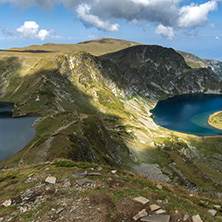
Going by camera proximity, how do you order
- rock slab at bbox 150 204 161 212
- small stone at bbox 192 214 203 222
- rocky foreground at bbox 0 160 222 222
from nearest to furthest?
small stone at bbox 192 214 203 222, rocky foreground at bbox 0 160 222 222, rock slab at bbox 150 204 161 212

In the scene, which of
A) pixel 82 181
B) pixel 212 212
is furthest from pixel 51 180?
pixel 212 212

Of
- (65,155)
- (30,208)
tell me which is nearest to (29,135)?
(65,155)

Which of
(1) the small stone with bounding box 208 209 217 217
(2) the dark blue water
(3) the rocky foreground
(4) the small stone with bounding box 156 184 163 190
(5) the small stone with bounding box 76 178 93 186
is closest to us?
(3) the rocky foreground

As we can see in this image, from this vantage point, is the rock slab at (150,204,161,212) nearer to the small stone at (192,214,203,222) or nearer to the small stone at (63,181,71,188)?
the small stone at (192,214,203,222)

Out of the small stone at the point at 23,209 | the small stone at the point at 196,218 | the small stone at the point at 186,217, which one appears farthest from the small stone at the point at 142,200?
the small stone at the point at 23,209

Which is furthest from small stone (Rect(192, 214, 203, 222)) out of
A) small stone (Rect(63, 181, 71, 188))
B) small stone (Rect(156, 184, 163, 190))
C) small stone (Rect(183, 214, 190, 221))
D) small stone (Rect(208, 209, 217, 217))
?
small stone (Rect(63, 181, 71, 188))

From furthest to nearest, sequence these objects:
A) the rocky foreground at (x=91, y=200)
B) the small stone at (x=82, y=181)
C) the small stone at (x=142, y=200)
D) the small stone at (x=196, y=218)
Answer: the small stone at (x=82, y=181), the small stone at (x=142, y=200), the rocky foreground at (x=91, y=200), the small stone at (x=196, y=218)

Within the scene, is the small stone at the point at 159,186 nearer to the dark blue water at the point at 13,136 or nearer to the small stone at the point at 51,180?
the small stone at the point at 51,180

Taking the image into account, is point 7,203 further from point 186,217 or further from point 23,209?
point 186,217

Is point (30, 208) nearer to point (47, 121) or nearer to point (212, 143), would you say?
point (47, 121)
